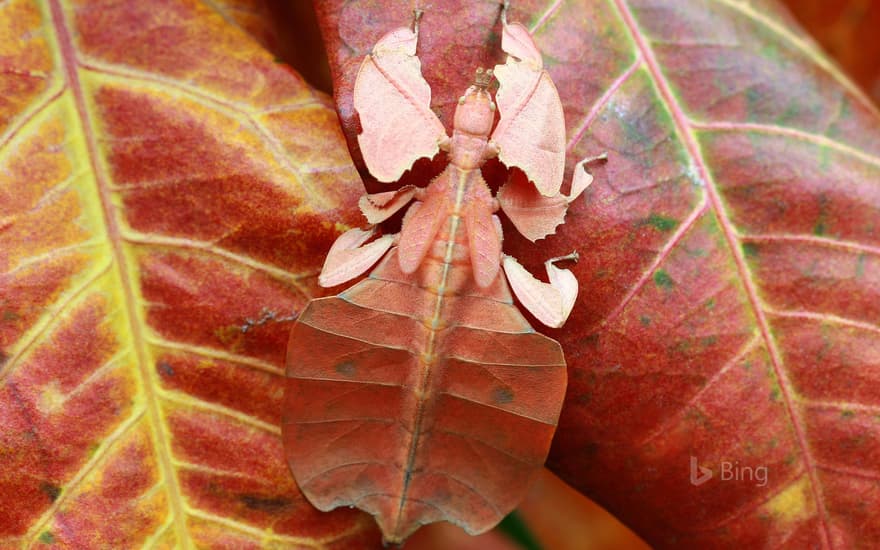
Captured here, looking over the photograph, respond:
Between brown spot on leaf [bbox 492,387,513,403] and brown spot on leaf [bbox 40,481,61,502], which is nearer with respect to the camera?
brown spot on leaf [bbox 40,481,61,502]

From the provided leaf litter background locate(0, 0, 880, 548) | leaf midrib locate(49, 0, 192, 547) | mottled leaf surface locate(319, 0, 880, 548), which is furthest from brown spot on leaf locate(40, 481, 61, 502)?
mottled leaf surface locate(319, 0, 880, 548)

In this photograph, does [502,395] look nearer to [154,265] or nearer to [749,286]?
[749,286]

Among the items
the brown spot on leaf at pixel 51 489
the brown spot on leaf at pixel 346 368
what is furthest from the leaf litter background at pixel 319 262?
the brown spot on leaf at pixel 346 368

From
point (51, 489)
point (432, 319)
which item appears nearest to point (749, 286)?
point (432, 319)

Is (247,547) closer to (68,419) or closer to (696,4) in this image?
(68,419)

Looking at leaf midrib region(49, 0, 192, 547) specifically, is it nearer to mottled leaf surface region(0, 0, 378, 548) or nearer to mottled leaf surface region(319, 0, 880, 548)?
mottled leaf surface region(0, 0, 378, 548)

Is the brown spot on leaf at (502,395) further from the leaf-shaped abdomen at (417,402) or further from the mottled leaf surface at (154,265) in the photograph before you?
the mottled leaf surface at (154,265)
